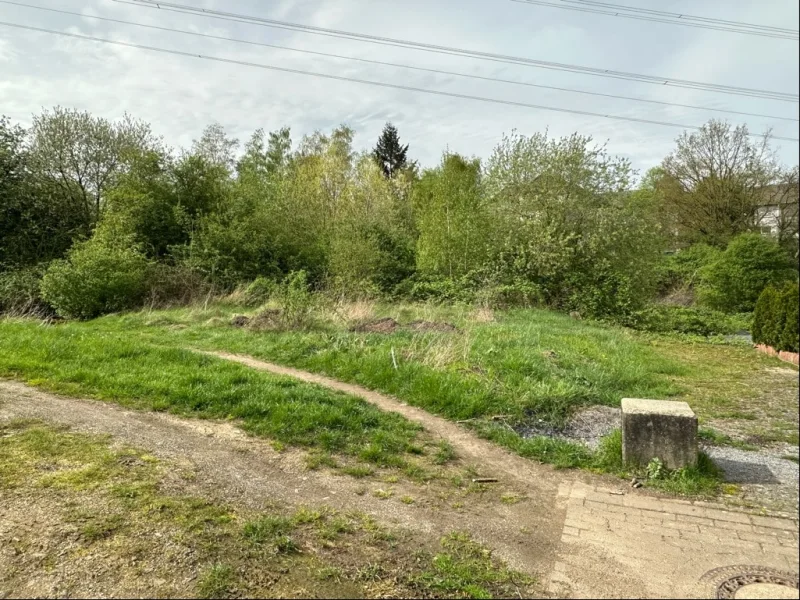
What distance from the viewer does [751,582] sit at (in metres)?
2.06

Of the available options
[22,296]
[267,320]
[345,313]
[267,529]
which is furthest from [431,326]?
[22,296]

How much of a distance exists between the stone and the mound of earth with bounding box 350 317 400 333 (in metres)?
6.76

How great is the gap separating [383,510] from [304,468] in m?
1.02

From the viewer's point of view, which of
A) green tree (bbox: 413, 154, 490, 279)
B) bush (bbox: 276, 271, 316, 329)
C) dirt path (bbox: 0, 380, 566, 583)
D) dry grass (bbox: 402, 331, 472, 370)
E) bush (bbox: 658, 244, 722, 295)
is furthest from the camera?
green tree (bbox: 413, 154, 490, 279)

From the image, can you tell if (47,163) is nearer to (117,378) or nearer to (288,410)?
(117,378)

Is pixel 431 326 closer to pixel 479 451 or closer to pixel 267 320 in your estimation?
pixel 267 320

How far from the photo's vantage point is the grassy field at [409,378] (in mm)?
5250

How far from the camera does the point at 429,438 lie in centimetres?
553

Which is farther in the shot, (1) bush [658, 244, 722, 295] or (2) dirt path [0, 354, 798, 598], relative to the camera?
(1) bush [658, 244, 722, 295]

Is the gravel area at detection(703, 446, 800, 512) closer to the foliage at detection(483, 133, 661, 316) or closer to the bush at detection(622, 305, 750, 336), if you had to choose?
the bush at detection(622, 305, 750, 336)

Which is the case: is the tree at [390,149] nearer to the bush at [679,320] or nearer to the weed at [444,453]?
the bush at [679,320]

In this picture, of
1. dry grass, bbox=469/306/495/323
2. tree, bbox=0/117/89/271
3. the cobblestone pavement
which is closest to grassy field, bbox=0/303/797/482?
the cobblestone pavement

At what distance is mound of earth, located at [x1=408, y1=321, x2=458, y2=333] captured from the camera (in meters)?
10.9

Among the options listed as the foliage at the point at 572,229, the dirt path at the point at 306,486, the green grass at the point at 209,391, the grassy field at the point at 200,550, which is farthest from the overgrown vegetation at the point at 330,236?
the grassy field at the point at 200,550
